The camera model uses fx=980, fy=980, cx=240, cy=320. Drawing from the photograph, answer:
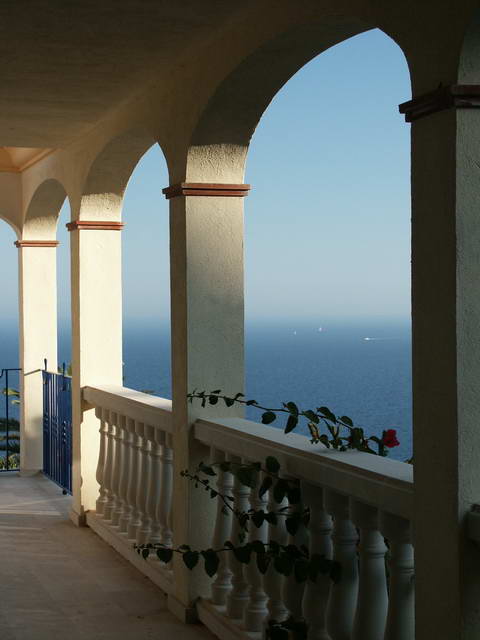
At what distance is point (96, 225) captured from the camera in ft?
25.5

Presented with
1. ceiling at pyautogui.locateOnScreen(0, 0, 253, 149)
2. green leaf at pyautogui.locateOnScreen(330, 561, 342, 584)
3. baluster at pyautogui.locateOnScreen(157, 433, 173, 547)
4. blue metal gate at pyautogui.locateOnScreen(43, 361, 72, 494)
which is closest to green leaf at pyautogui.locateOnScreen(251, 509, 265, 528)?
green leaf at pyautogui.locateOnScreen(330, 561, 342, 584)

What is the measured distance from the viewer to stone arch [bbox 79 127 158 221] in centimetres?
696

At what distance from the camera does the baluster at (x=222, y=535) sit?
5117 millimetres

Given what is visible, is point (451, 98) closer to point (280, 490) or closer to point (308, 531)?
point (280, 490)

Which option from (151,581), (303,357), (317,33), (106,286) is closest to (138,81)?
(317,33)

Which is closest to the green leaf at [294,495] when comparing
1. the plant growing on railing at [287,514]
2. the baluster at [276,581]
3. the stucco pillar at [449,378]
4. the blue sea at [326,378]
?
the plant growing on railing at [287,514]

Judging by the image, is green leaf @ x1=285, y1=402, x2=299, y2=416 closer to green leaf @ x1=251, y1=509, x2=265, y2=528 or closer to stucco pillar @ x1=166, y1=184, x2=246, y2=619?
green leaf @ x1=251, y1=509, x2=265, y2=528

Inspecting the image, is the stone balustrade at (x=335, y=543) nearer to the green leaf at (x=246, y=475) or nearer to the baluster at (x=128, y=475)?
the green leaf at (x=246, y=475)

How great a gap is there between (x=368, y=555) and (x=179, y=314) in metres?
2.18

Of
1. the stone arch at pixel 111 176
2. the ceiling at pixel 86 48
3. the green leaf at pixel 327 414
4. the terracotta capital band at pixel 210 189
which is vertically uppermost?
the ceiling at pixel 86 48

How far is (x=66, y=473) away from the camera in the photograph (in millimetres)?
9156

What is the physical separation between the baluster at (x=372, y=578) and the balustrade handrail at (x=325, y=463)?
100mm

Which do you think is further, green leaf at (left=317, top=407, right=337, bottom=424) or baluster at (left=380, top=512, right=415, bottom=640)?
green leaf at (left=317, top=407, right=337, bottom=424)

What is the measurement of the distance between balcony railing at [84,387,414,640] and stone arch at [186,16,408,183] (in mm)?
1415
